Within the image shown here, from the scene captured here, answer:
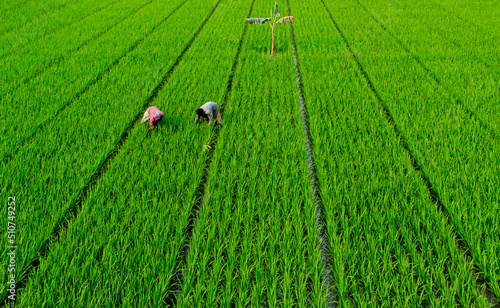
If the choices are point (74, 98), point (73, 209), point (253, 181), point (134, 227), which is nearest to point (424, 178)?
point (253, 181)

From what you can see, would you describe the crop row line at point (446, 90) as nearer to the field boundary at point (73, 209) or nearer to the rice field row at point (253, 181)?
the rice field row at point (253, 181)

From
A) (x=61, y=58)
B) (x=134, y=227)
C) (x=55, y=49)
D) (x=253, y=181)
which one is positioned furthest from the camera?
(x=55, y=49)

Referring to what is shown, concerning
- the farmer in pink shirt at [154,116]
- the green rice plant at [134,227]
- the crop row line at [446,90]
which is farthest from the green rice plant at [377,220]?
the farmer in pink shirt at [154,116]

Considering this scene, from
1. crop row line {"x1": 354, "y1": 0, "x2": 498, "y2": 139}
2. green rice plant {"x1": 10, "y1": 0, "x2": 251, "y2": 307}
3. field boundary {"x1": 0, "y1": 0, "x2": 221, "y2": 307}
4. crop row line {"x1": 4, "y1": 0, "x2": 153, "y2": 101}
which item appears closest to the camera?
green rice plant {"x1": 10, "y1": 0, "x2": 251, "y2": 307}

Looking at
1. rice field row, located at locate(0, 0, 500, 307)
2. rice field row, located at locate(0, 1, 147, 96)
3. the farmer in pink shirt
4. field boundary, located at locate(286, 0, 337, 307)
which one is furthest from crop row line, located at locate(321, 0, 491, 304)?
→ rice field row, located at locate(0, 1, 147, 96)

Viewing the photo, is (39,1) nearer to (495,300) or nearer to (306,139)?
(306,139)

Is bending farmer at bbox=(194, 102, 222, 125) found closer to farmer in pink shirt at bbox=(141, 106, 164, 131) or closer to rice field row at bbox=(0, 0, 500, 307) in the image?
rice field row at bbox=(0, 0, 500, 307)

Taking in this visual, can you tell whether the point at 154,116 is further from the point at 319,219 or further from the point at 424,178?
the point at 424,178
